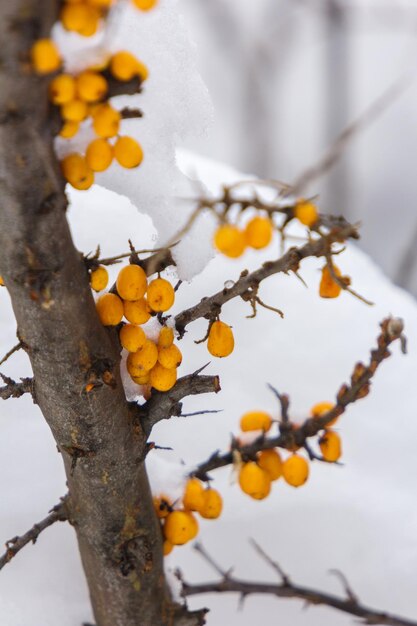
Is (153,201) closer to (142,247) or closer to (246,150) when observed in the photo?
(142,247)

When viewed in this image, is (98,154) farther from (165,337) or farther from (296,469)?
(296,469)

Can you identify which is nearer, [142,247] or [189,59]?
[189,59]

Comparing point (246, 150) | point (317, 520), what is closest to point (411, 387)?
point (317, 520)

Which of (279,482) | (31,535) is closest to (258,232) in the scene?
(31,535)

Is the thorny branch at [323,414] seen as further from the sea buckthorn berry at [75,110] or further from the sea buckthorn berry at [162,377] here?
the sea buckthorn berry at [75,110]

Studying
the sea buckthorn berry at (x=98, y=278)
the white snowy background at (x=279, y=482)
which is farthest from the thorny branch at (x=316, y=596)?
the sea buckthorn berry at (x=98, y=278)

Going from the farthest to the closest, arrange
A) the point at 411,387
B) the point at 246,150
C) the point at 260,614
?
the point at 246,150, the point at 411,387, the point at 260,614
